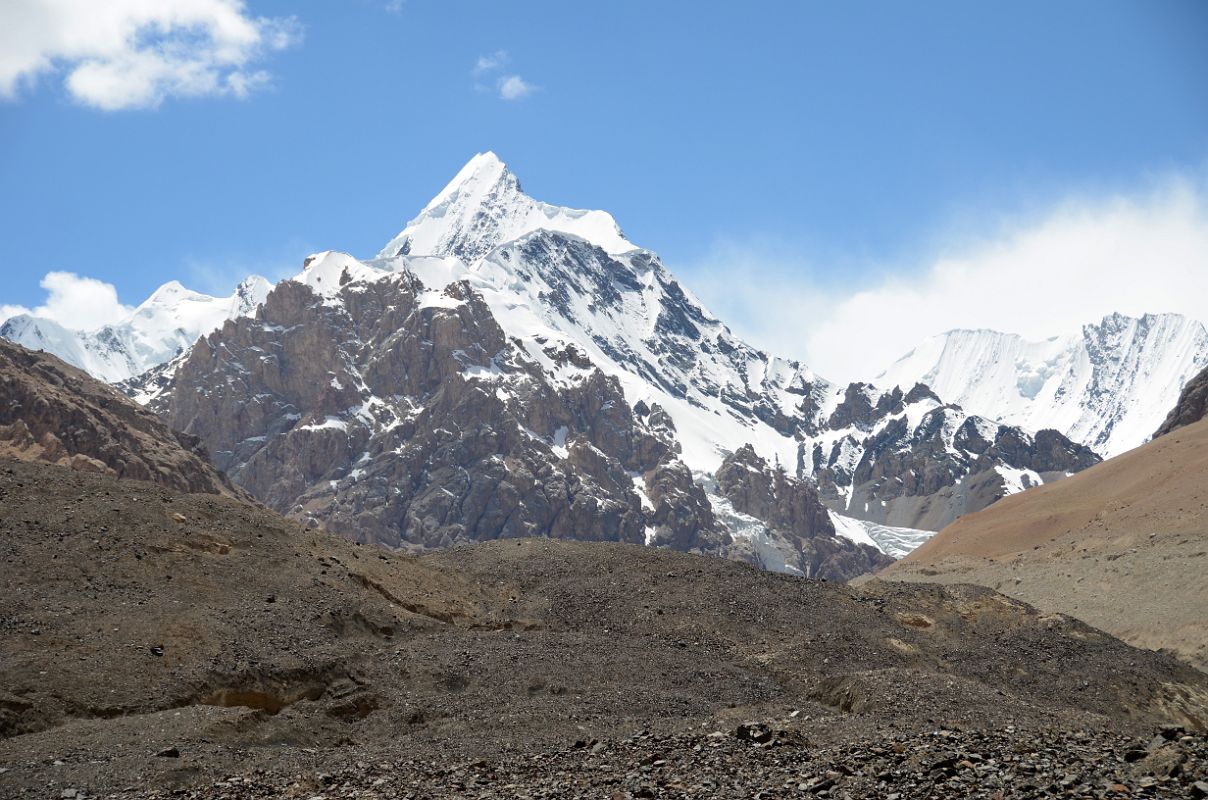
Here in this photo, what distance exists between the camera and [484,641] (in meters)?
31.6

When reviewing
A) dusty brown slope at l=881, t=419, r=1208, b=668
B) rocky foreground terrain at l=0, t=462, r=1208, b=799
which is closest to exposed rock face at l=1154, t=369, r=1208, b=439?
dusty brown slope at l=881, t=419, r=1208, b=668

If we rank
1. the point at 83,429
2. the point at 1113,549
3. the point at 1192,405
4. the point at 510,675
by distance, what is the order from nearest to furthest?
the point at 510,675, the point at 1113,549, the point at 83,429, the point at 1192,405

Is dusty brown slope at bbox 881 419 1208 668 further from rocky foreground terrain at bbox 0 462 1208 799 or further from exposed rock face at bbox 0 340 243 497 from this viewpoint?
exposed rock face at bbox 0 340 243 497

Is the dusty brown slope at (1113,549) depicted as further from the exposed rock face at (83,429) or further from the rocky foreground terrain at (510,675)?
the exposed rock face at (83,429)

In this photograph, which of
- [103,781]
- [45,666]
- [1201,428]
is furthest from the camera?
[1201,428]

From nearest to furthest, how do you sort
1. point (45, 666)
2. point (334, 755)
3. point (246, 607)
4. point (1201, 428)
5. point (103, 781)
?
point (103, 781) < point (334, 755) < point (45, 666) < point (246, 607) < point (1201, 428)

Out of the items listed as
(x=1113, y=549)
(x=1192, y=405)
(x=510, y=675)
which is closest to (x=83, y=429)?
(x=1113, y=549)

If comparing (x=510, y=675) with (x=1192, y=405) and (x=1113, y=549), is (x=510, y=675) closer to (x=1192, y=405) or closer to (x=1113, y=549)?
(x=1113, y=549)

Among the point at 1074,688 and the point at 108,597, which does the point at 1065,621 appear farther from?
the point at 108,597

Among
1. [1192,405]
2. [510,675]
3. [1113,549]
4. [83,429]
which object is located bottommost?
[510,675]

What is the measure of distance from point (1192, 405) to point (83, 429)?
9164 cm

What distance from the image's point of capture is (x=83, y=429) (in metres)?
106

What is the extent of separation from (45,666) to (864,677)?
50.2 ft

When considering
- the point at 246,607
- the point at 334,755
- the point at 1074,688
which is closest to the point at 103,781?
the point at 334,755
